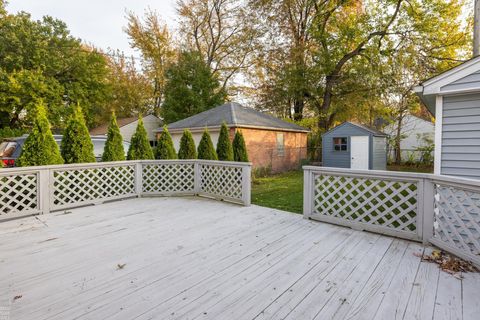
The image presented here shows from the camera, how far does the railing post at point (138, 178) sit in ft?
20.0

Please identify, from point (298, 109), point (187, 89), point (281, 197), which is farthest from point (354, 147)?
point (187, 89)

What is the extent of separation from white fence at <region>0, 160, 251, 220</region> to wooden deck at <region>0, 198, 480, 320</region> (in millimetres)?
574

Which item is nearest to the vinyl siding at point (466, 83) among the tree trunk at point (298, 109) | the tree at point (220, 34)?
the tree trunk at point (298, 109)

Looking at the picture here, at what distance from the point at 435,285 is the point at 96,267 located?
11.1 feet

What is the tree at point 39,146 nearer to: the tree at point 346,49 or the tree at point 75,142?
the tree at point 75,142

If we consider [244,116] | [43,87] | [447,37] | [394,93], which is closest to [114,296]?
[244,116]

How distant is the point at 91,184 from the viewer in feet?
18.6

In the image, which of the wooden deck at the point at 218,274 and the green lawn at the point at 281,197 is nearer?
the wooden deck at the point at 218,274

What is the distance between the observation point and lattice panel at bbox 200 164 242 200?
18.2 feet

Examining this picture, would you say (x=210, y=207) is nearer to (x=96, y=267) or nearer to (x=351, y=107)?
(x=96, y=267)

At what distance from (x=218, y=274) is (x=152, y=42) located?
81.5ft

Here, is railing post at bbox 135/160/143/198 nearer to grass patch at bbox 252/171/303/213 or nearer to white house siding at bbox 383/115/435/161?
grass patch at bbox 252/171/303/213

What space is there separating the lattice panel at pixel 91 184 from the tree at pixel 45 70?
1106 cm

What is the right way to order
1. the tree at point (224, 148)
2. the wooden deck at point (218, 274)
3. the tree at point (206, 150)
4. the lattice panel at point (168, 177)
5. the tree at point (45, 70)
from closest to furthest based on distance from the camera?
the wooden deck at point (218, 274) → the lattice panel at point (168, 177) → the tree at point (206, 150) → the tree at point (224, 148) → the tree at point (45, 70)
